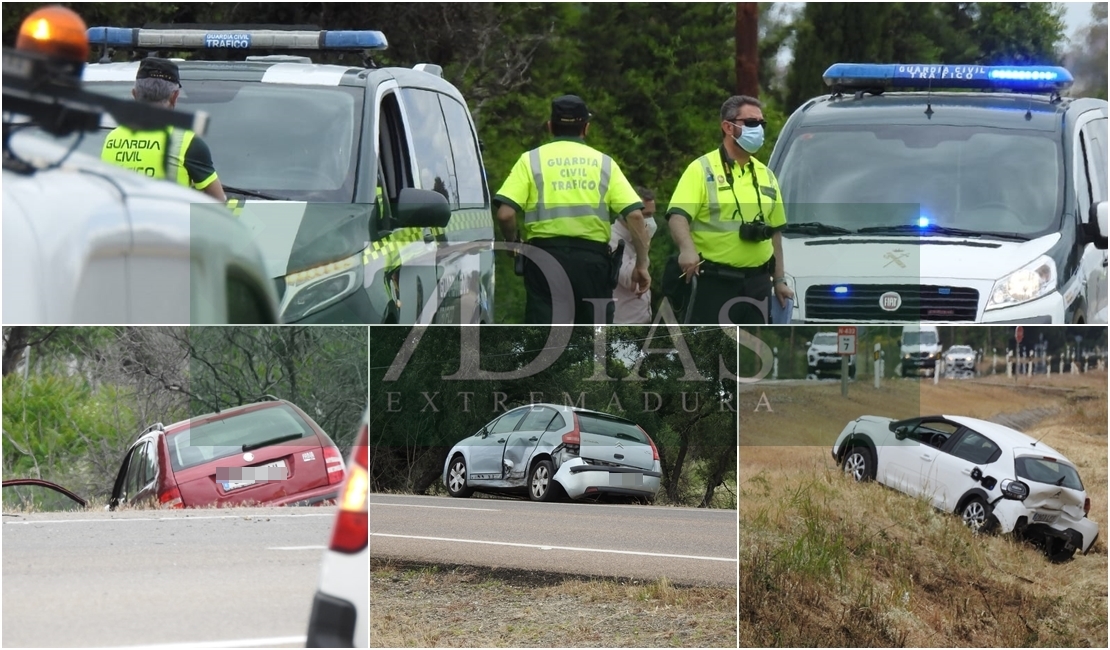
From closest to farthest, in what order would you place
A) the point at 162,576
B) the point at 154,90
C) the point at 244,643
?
the point at 244,643
the point at 162,576
the point at 154,90

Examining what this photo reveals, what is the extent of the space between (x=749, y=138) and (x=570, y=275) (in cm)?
125

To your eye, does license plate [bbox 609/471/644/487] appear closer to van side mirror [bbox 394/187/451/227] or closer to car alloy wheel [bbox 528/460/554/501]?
car alloy wheel [bbox 528/460/554/501]

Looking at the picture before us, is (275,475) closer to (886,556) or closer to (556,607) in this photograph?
(556,607)

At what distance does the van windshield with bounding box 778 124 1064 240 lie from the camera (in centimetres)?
788

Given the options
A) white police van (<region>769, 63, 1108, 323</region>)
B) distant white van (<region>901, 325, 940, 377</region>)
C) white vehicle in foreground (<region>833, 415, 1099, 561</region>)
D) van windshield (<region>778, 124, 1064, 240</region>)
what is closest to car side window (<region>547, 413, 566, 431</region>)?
white vehicle in foreground (<region>833, 415, 1099, 561</region>)

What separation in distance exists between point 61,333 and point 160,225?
1.07 meters

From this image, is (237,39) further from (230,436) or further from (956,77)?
(956,77)

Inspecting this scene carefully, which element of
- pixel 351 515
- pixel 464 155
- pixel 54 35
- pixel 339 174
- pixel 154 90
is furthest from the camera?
pixel 464 155

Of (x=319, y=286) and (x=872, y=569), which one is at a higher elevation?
(x=319, y=286)

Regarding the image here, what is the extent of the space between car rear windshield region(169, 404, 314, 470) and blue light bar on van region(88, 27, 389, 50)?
346 centimetres

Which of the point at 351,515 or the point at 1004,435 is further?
the point at 1004,435

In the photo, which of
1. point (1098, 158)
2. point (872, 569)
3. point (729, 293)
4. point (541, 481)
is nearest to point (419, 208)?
point (729, 293)

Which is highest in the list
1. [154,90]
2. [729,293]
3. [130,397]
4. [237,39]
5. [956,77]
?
[237,39]

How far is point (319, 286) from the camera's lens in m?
5.66
